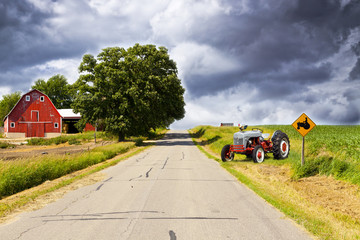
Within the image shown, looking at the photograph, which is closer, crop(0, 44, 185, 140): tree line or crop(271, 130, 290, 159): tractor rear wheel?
crop(271, 130, 290, 159): tractor rear wheel

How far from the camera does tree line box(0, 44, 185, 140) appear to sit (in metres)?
34.2

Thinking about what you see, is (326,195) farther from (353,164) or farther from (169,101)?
(169,101)

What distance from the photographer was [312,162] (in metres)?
11.6

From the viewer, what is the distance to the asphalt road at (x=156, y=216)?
494cm

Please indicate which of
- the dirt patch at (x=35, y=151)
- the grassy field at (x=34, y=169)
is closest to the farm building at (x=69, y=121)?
the dirt patch at (x=35, y=151)

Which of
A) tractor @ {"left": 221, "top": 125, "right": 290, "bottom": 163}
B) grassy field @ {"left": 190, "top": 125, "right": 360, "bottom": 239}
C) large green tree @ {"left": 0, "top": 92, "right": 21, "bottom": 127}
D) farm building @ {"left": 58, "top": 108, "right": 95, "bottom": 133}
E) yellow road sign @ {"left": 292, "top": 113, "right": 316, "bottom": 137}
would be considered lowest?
grassy field @ {"left": 190, "top": 125, "right": 360, "bottom": 239}

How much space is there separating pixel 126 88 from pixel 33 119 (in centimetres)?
2879

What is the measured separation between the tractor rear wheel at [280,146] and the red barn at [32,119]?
48.1 m

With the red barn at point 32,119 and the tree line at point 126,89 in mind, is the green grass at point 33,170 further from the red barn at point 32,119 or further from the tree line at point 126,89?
the red barn at point 32,119

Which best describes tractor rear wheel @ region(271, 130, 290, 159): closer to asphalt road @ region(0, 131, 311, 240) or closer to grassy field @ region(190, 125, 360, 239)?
grassy field @ region(190, 125, 360, 239)

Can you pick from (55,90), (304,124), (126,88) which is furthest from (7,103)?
(304,124)

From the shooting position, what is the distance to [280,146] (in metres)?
15.3

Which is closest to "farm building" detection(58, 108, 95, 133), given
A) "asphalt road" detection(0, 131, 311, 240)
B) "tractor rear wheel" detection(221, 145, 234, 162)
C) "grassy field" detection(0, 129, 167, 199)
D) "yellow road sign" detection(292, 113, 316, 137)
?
"grassy field" detection(0, 129, 167, 199)

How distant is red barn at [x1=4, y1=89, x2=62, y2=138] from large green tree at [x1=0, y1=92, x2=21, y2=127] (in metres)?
35.3
